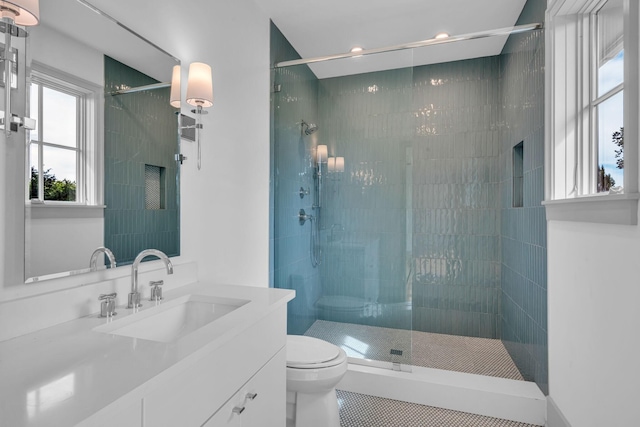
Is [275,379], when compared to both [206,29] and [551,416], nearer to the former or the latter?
[551,416]

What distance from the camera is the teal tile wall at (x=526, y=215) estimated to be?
6.80 feet

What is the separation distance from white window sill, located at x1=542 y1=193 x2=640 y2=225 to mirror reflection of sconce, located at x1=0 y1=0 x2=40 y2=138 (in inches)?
73.9

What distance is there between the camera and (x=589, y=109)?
1.72 meters

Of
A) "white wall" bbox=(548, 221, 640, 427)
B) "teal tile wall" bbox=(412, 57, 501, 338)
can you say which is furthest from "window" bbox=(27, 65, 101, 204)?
"teal tile wall" bbox=(412, 57, 501, 338)

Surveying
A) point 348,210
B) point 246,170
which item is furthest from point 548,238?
point 246,170

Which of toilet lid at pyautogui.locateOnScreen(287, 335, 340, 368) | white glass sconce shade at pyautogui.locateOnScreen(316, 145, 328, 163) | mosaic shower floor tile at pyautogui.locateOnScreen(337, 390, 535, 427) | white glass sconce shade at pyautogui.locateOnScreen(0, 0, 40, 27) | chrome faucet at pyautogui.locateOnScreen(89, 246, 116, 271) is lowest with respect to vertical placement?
mosaic shower floor tile at pyautogui.locateOnScreen(337, 390, 535, 427)

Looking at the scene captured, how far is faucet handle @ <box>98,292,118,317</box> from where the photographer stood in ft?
3.62

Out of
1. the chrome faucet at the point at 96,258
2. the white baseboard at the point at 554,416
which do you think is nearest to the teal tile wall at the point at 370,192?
the white baseboard at the point at 554,416

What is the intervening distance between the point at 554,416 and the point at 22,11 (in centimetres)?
272

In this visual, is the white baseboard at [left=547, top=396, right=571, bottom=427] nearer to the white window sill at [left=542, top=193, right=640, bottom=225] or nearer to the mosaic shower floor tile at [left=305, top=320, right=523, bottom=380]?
the mosaic shower floor tile at [left=305, top=320, right=523, bottom=380]

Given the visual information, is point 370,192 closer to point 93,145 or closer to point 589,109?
point 589,109

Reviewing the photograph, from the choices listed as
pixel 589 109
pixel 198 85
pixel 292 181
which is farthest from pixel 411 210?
pixel 198 85

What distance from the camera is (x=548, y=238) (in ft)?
6.35

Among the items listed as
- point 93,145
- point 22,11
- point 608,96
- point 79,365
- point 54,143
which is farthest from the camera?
point 608,96
